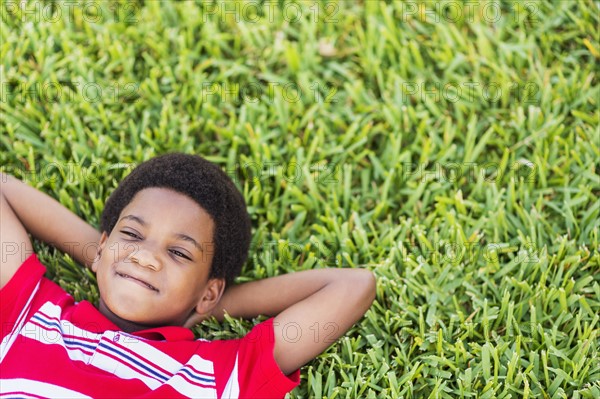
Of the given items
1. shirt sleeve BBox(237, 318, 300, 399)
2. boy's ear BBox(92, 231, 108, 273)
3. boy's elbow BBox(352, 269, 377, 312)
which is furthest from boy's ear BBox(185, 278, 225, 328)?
boy's elbow BBox(352, 269, 377, 312)

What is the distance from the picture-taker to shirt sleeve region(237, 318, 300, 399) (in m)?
2.46

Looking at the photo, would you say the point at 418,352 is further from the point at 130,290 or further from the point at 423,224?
the point at 130,290

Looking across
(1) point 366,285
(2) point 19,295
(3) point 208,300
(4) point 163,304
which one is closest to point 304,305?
(1) point 366,285

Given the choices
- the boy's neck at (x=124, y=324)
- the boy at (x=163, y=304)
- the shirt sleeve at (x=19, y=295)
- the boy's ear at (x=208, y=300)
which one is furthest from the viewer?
the boy's ear at (x=208, y=300)

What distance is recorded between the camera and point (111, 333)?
2.56 metres

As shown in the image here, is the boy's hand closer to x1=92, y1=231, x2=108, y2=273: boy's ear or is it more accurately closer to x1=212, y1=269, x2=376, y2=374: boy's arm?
x1=92, y1=231, x2=108, y2=273: boy's ear

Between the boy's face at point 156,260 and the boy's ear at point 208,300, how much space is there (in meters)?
0.04

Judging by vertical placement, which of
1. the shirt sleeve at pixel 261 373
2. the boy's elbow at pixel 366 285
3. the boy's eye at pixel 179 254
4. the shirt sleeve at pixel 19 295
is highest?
the boy's eye at pixel 179 254

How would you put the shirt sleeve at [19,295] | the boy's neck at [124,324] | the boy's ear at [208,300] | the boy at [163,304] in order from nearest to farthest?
the boy at [163,304] → the shirt sleeve at [19,295] → the boy's neck at [124,324] → the boy's ear at [208,300]

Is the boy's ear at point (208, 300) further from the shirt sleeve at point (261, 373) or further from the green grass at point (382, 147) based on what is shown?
the shirt sleeve at point (261, 373)

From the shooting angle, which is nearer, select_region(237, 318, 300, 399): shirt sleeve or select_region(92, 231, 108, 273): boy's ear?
select_region(237, 318, 300, 399): shirt sleeve

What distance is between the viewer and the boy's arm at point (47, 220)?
9.43 feet

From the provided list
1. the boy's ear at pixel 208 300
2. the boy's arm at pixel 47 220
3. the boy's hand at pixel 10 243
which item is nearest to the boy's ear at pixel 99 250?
the boy's arm at pixel 47 220

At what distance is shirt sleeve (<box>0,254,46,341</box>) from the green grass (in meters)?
0.30
